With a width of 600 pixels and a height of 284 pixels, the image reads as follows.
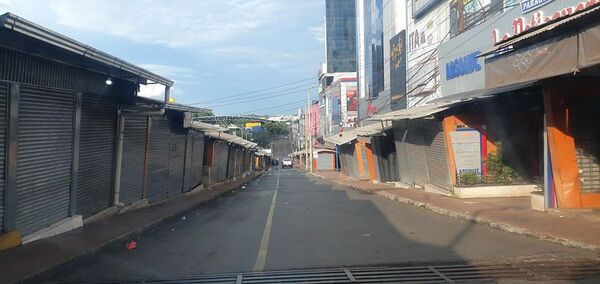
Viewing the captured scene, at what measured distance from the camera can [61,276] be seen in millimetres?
7543

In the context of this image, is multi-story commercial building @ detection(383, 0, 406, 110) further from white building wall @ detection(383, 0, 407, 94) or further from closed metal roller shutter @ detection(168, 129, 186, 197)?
closed metal roller shutter @ detection(168, 129, 186, 197)

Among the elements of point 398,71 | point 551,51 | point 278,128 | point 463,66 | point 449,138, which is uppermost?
point 278,128

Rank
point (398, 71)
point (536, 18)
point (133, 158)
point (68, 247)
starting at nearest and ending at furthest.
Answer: point (68, 247), point (133, 158), point (536, 18), point (398, 71)

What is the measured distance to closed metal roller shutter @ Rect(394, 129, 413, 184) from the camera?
82.6ft

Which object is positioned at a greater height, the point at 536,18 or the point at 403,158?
the point at 536,18

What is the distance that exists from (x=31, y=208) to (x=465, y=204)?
1092 centimetres

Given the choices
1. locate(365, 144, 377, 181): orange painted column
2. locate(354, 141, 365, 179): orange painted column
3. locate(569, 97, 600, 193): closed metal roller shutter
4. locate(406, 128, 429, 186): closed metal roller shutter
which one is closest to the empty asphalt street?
locate(569, 97, 600, 193): closed metal roller shutter

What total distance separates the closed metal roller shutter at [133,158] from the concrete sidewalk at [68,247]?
1.07m

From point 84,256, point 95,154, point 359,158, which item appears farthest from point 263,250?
point 359,158

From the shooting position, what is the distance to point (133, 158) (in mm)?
15492

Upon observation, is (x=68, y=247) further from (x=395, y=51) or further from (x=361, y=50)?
(x=361, y=50)

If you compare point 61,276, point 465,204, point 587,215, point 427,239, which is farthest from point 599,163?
point 61,276

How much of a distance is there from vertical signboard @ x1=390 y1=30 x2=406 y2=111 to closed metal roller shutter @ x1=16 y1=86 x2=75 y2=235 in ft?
82.3

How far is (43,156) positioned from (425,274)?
712 centimetres
